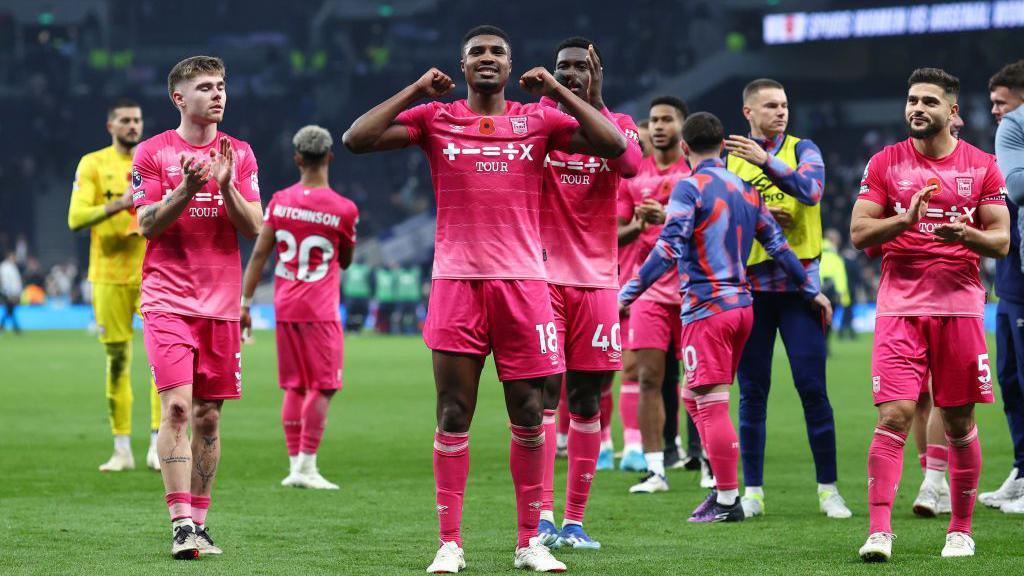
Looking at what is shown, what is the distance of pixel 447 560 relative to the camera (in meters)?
5.84

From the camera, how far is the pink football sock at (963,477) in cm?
637

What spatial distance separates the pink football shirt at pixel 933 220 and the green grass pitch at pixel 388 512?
3.65ft

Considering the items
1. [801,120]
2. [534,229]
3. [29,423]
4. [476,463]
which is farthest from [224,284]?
[801,120]

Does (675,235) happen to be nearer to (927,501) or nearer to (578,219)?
(578,219)

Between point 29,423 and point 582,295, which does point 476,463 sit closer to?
point 582,295

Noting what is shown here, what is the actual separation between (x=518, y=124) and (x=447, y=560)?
71.0 inches

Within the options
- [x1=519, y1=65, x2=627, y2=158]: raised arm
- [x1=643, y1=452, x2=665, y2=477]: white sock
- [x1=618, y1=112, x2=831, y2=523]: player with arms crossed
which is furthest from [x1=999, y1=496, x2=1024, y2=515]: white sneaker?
[x1=519, y1=65, x2=627, y2=158]: raised arm

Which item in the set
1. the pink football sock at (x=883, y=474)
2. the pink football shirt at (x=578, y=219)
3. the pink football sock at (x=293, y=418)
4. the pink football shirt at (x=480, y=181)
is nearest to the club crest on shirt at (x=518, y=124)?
the pink football shirt at (x=480, y=181)

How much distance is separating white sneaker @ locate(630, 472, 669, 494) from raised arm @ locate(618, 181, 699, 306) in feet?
5.35

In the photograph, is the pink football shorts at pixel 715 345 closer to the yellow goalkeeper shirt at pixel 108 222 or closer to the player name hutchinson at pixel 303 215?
the player name hutchinson at pixel 303 215

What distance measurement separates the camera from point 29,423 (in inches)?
522

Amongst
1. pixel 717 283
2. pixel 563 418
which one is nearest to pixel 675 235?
pixel 717 283

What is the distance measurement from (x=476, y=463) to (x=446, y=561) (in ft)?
15.0

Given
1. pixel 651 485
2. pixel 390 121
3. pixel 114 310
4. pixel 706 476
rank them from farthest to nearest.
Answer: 1. pixel 114 310
2. pixel 706 476
3. pixel 651 485
4. pixel 390 121
